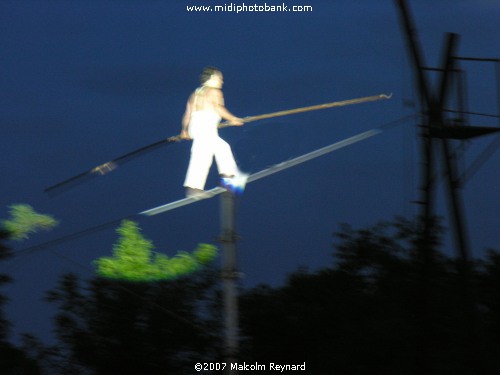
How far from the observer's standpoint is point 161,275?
19.6 metres

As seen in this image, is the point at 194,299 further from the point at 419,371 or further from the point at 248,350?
the point at 419,371

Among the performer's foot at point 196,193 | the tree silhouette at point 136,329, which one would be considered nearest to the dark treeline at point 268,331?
the tree silhouette at point 136,329

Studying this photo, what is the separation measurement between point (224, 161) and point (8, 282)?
7.63 m

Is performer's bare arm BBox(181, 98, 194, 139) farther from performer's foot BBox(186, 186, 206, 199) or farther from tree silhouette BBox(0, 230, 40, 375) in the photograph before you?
tree silhouette BBox(0, 230, 40, 375)

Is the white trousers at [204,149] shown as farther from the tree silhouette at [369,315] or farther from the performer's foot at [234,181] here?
the tree silhouette at [369,315]

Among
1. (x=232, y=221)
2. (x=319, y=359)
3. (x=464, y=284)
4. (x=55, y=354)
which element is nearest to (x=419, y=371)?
(x=464, y=284)

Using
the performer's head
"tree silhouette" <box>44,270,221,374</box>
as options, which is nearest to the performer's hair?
the performer's head

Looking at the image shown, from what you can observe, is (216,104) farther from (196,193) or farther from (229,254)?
(229,254)

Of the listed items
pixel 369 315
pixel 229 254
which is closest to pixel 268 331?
pixel 369 315

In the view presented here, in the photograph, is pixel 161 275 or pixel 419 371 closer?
pixel 419 371

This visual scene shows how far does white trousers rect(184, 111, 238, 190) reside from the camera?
42.4ft

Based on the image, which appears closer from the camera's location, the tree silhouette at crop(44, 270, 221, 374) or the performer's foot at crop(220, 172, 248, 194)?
the performer's foot at crop(220, 172, 248, 194)

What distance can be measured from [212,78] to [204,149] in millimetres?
778

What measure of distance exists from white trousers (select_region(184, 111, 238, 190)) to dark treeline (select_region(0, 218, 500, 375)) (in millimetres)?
4064
